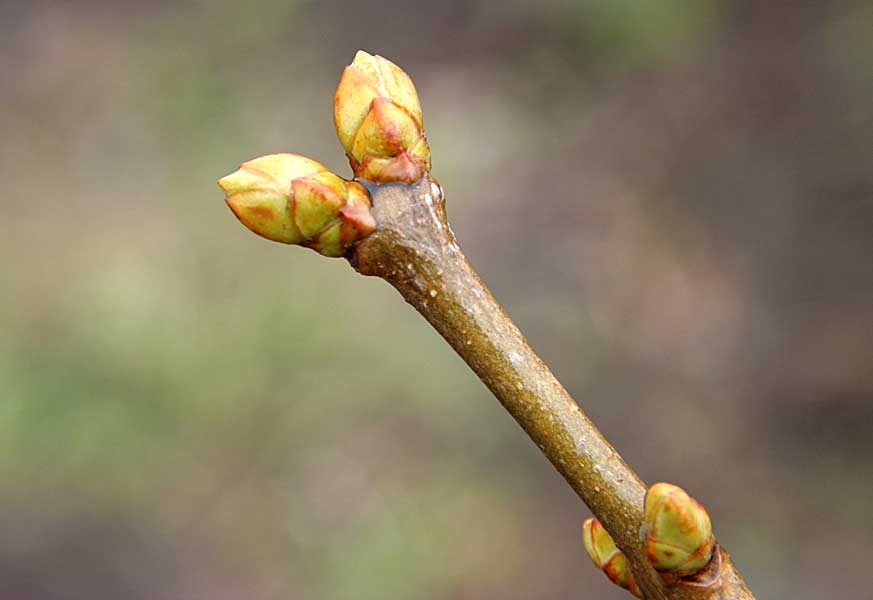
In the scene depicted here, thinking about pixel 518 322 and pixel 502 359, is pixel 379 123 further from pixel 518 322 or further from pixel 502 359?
pixel 518 322

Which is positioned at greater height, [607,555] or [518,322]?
[518,322]

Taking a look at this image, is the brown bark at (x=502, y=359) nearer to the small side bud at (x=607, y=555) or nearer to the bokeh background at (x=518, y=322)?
the small side bud at (x=607, y=555)

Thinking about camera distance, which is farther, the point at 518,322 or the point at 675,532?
the point at 518,322

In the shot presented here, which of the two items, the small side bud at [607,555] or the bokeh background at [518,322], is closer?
the small side bud at [607,555]

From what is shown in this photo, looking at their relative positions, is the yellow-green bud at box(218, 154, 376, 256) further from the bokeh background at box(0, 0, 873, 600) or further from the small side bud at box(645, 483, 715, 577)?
the bokeh background at box(0, 0, 873, 600)

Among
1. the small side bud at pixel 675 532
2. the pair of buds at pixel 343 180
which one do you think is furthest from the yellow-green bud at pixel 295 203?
the small side bud at pixel 675 532

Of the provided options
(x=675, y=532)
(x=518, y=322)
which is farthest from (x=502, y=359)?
(x=518, y=322)

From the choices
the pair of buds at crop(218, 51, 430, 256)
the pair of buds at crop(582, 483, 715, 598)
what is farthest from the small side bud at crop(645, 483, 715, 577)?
the pair of buds at crop(218, 51, 430, 256)
